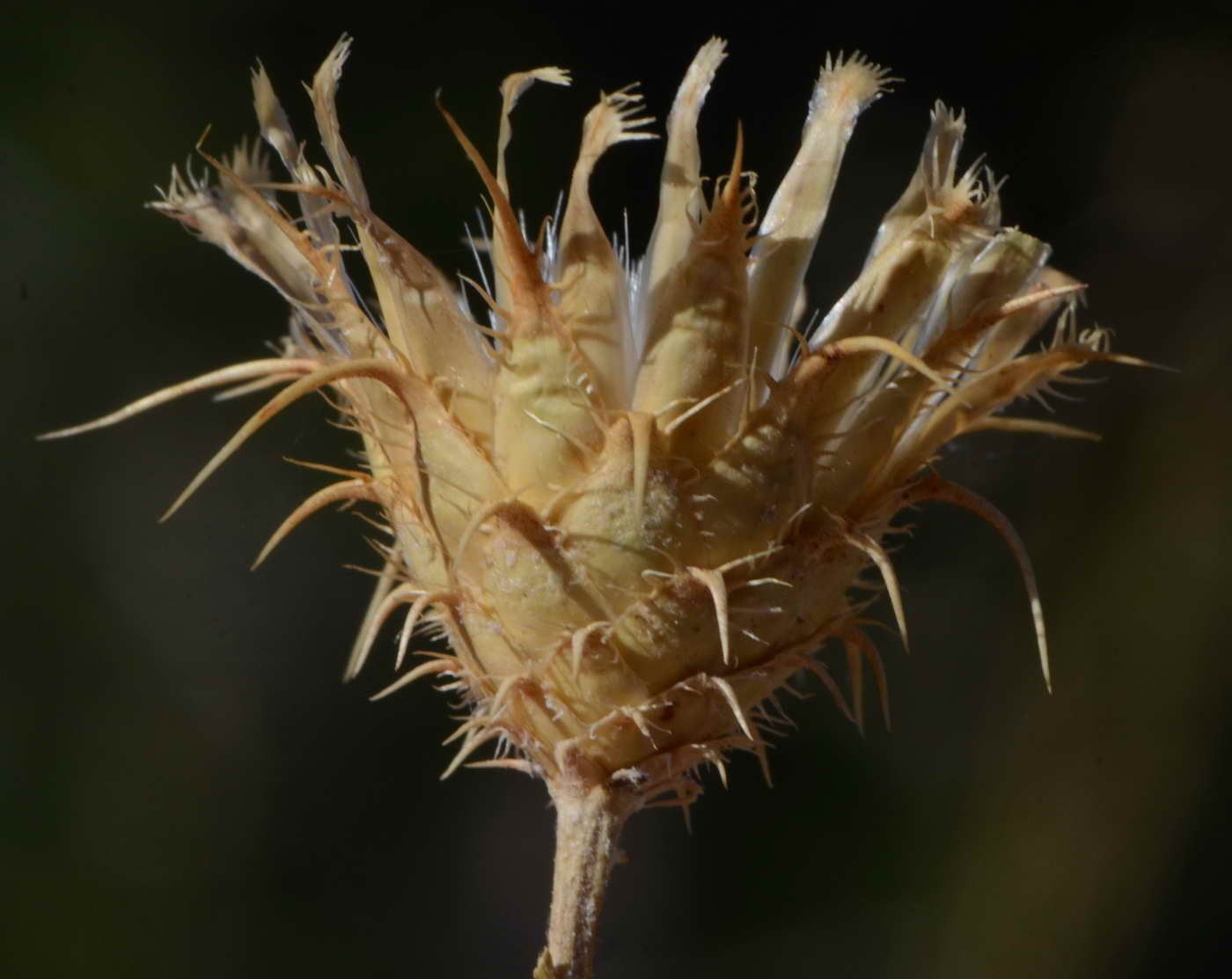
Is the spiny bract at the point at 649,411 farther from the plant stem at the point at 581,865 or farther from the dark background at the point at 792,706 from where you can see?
the dark background at the point at 792,706

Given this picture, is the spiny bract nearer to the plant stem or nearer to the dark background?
the plant stem

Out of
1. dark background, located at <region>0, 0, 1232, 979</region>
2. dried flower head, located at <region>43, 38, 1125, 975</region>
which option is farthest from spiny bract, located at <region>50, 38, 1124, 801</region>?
dark background, located at <region>0, 0, 1232, 979</region>

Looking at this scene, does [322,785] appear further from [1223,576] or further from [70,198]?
[1223,576]

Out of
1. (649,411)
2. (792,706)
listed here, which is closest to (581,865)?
(649,411)

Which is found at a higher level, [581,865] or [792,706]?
[792,706]

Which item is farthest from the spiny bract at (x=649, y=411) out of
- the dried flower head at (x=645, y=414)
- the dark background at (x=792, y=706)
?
the dark background at (x=792, y=706)

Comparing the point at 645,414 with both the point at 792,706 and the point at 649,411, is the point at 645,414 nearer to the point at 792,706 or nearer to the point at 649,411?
the point at 649,411
